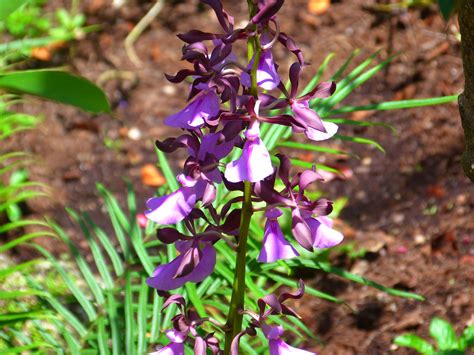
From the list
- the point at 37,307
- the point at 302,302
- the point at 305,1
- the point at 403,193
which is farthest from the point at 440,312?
the point at 305,1

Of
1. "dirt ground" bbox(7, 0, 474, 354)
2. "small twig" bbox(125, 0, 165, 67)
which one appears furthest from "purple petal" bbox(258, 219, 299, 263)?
"small twig" bbox(125, 0, 165, 67)

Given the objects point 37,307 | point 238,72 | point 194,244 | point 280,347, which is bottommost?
point 37,307

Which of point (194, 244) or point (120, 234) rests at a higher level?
point (194, 244)

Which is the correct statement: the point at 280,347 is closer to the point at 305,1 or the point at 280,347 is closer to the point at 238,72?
the point at 238,72

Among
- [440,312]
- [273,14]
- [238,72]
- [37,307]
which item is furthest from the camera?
[440,312]

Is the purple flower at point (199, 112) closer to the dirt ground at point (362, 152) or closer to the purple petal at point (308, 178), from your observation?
the purple petal at point (308, 178)

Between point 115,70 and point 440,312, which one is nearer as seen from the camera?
point 440,312

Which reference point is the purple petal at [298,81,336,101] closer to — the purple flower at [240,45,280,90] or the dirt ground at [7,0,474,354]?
the purple flower at [240,45,280,90]

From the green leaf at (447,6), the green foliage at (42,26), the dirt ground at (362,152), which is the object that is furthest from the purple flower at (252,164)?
the green foliage at (42,26)
